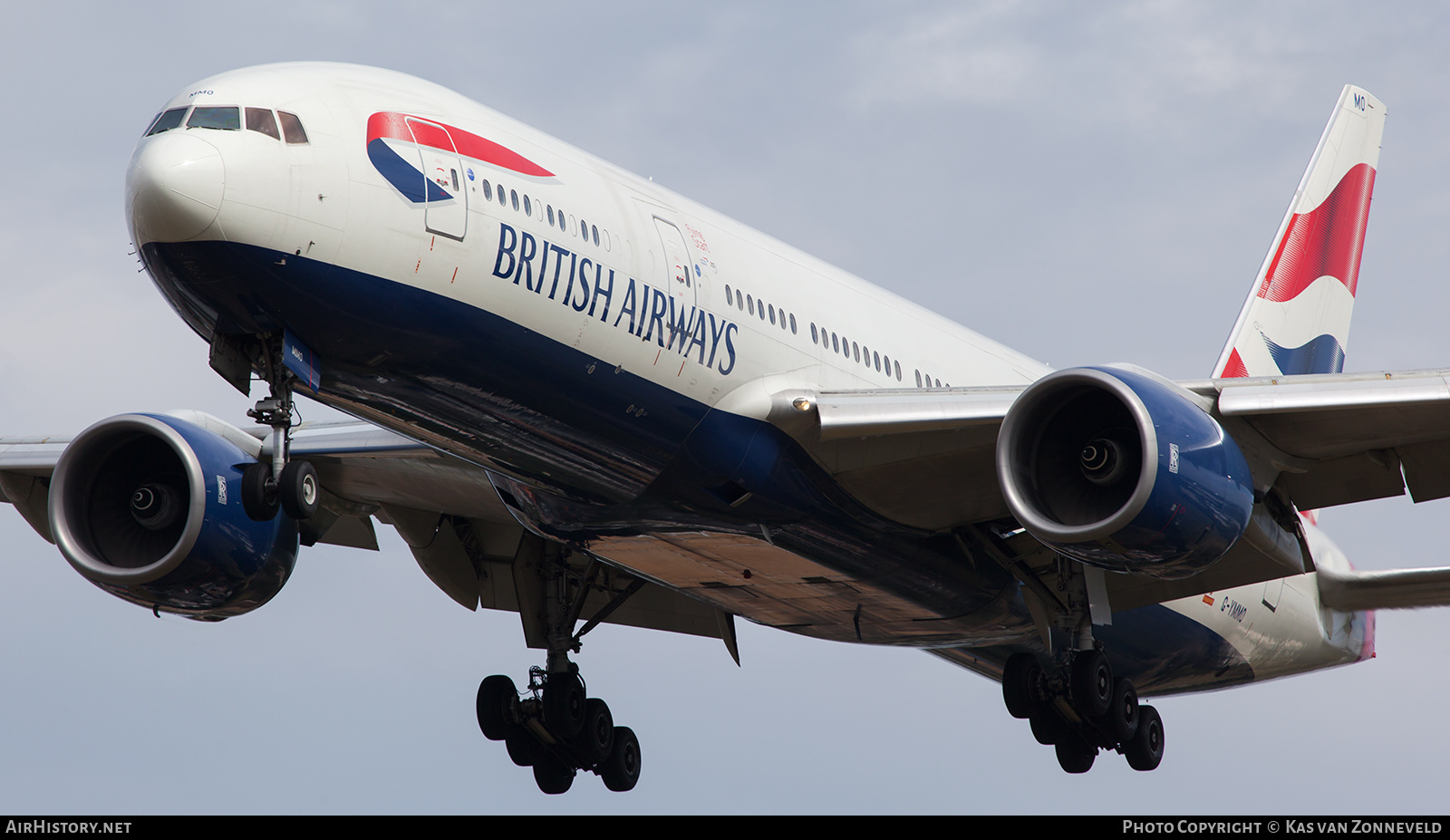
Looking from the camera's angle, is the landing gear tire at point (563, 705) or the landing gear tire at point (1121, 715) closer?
the landing gear tire at point (1121, 715)

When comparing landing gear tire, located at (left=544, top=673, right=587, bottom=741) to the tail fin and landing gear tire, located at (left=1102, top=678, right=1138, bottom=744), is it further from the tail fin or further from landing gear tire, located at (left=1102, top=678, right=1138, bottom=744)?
the tail fin

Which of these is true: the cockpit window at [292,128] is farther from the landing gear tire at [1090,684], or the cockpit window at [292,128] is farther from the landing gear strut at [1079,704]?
the landing gear tire at [1090,684]

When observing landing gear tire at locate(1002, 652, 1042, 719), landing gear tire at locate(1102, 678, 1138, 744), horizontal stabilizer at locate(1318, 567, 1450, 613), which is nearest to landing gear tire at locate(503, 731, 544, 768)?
landing gear tire at locate(1002, 652, 1042, 719)

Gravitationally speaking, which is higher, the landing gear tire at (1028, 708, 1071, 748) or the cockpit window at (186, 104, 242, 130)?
the cockpit window at (186, 104, 242, 130)

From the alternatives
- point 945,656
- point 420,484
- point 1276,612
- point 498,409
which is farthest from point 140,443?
point 1276,612

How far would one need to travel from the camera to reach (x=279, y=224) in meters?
13.8

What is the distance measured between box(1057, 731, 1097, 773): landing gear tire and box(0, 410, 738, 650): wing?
465 centimetres

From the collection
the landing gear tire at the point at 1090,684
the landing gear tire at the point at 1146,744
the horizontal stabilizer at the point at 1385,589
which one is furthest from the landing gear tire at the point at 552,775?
the horizontal stabilizer at the point at 1385,589

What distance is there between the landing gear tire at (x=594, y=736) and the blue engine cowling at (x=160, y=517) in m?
4.66

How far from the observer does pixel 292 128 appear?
14188 mm

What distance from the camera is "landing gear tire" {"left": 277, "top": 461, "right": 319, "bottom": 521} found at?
14.0 m

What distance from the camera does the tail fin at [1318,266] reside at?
2817cm

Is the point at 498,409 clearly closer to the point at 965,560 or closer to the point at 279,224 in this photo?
the point at 279,224

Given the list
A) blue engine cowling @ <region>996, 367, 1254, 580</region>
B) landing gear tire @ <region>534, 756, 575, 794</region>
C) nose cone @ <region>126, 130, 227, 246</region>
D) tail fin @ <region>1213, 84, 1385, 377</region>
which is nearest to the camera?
nose cone @ <region>126, 130, 227, 246</region>
